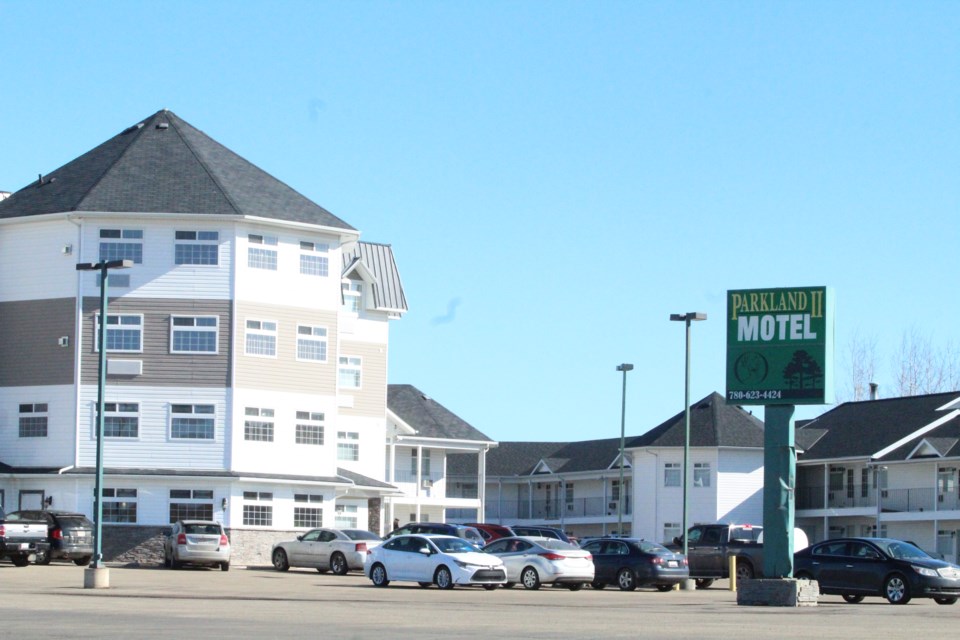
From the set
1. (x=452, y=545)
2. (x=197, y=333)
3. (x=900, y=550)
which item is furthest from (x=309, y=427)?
(x=900, y=550)

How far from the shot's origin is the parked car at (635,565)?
130 ft

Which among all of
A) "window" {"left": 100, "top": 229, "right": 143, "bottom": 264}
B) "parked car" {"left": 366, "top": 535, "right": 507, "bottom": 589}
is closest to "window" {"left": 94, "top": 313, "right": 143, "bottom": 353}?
"window" {"left": 100, "top": 229, "right": 143, "bottom": 264}

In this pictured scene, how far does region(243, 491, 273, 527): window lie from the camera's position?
51.9 m

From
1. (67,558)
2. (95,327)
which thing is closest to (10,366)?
(95,327)

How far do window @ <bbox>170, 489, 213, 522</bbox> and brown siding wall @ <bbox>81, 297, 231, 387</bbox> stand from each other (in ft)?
12.2

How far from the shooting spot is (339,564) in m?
44.7

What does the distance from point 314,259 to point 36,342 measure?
33.0ft

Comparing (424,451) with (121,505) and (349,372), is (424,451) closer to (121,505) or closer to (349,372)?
(349,372)

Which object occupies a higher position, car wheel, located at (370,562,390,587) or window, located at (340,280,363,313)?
window, located at (340,280,363,313)

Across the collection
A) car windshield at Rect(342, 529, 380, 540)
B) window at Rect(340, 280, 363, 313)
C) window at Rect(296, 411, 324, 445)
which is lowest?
car windshield at Rect(342, 529, 380, 540)

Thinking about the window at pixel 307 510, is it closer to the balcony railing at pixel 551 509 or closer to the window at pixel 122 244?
the window at pixel 122 244

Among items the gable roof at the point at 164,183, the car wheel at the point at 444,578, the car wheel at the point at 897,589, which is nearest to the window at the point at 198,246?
the gable roof at the point at 164,183

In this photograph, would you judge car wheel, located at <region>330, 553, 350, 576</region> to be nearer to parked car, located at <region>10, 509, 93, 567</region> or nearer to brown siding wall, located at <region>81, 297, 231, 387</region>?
parked car, located at <region>10, 509, 93, 567</region>

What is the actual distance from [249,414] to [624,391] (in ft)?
54.4
